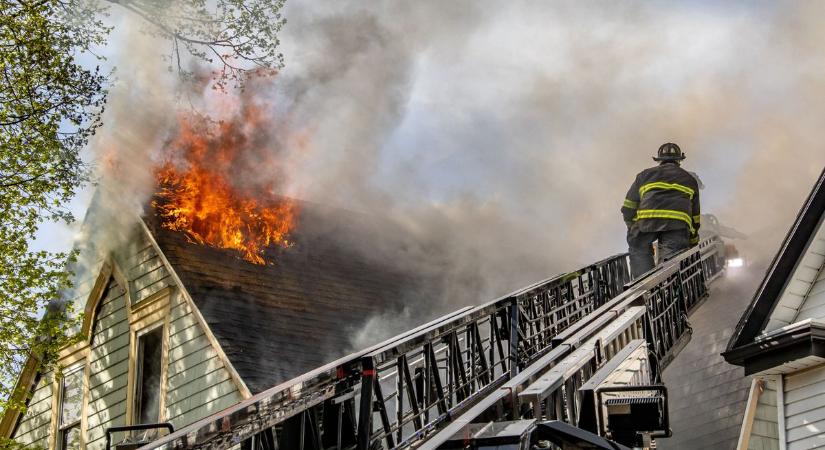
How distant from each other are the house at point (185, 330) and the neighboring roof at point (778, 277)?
4.72m

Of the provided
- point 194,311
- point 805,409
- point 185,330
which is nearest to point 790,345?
point 805,409

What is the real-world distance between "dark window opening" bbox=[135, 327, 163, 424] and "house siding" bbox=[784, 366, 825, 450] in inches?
274

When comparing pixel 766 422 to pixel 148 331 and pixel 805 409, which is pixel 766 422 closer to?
pixel 805 409

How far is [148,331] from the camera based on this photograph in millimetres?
12727

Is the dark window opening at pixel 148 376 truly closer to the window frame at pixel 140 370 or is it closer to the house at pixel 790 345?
the window frame at pixel 140 370

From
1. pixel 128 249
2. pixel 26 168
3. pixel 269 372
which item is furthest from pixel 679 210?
pixel 26 168

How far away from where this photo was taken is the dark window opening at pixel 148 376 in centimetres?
1260

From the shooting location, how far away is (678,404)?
1222 centimetres

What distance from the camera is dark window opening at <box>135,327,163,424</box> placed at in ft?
41.3

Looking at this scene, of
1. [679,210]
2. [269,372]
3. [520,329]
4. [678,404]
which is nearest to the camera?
[520,329]

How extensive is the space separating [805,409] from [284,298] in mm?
6335

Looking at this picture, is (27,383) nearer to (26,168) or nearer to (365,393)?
(26,168)

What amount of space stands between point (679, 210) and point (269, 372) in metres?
5.44

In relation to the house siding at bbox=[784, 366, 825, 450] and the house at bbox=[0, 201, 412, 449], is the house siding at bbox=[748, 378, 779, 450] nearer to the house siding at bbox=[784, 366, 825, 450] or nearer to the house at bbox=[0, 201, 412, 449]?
the house siding at bbox=[784, 366, 825, 450]
